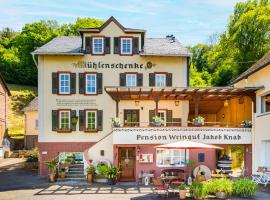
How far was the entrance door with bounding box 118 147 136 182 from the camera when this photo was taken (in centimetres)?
2784

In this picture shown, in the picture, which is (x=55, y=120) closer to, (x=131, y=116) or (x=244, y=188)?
(x=131, y=116)

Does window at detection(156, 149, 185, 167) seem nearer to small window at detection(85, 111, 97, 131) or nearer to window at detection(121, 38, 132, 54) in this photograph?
small window at detection(85, 111, 97, 131)

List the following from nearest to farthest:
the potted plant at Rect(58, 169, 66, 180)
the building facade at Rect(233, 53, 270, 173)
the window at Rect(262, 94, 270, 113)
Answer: the building facade at Rect(233, 53, 270, 173) → the window at Rect(262, 94, 270, 113) → the potted plant at Rect(58, 169, 66, 180)

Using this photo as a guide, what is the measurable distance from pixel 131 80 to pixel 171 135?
240 inches

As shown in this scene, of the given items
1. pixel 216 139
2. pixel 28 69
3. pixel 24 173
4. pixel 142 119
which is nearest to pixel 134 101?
pixel 142 119

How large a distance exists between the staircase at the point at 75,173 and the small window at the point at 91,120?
2.44 metres

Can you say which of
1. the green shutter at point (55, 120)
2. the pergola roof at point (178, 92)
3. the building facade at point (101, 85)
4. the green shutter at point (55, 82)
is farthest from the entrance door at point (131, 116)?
the green shutter at point (55, 82)

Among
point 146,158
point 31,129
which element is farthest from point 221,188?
point 31,129

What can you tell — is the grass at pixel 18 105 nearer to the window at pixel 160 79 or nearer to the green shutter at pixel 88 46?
the green shutter at pixel 88 46

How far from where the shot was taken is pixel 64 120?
31.1 metres

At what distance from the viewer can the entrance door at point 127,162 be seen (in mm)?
27844

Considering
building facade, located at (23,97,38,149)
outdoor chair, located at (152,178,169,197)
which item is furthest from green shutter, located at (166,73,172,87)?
building facade, located at (23,97,38,149)

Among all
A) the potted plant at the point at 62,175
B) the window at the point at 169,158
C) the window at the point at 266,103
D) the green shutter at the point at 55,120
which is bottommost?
the potted plant at the point at 62,175

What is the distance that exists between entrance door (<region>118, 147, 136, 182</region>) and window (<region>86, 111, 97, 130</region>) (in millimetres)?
3864
